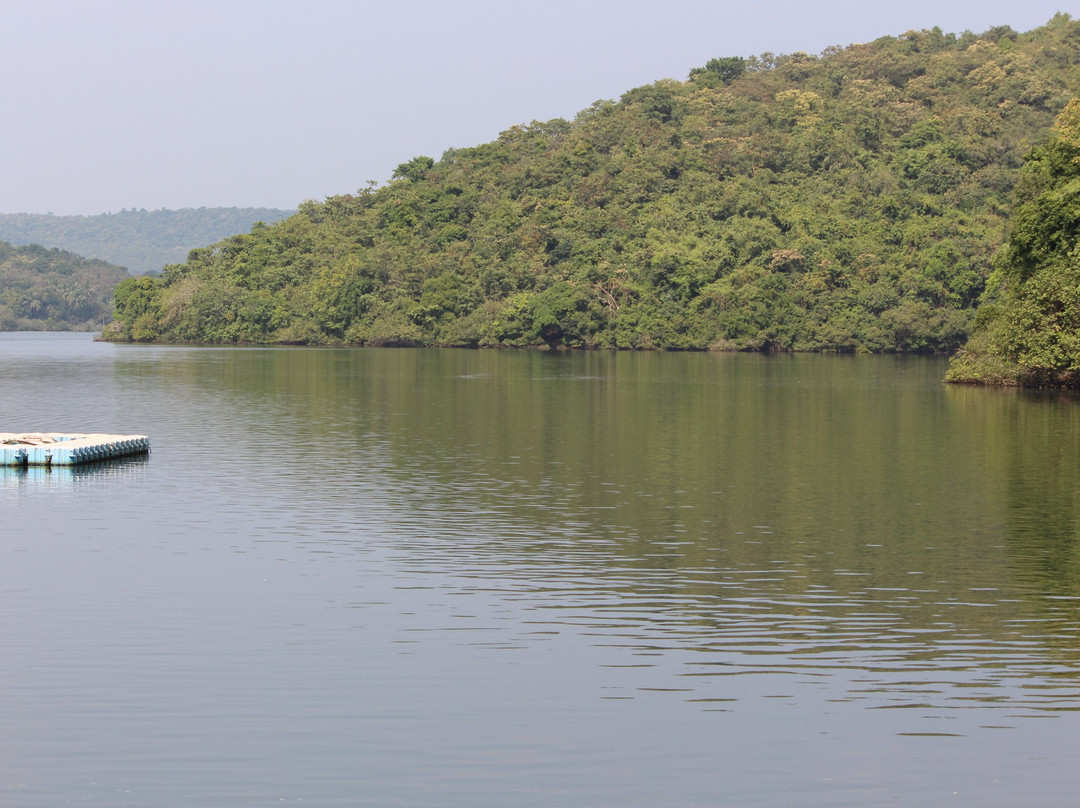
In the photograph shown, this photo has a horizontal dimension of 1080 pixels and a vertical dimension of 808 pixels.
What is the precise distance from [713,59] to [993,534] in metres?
182

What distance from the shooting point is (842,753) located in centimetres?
1258

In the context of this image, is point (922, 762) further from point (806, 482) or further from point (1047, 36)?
point (1047, 36)

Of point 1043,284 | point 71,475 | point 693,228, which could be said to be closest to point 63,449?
point 71,475

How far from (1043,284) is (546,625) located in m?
49.4

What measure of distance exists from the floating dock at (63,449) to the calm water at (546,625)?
2.86 feet

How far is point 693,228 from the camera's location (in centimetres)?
13950

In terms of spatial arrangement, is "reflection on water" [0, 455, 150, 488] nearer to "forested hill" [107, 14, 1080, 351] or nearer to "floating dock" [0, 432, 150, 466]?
"floating dock" [0, 432, 150, 466]

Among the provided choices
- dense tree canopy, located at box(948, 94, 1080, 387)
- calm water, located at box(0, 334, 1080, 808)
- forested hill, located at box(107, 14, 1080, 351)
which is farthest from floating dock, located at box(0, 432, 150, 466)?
forested hill, located at box(107, 14, 1080, 351)

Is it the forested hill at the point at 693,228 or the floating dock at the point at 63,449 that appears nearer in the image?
the floating dock at the point at 63,449

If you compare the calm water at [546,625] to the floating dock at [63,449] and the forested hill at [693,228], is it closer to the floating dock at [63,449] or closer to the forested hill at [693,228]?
the floating dock at [63,449]

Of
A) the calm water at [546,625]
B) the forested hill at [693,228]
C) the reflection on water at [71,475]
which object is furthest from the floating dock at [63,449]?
the forested hill at [693,228]

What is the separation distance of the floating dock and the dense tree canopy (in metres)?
42.3

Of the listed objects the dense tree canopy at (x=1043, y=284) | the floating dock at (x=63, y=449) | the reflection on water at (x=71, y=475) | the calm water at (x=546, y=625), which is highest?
the dense tree canopy at (x=1043, y=284)

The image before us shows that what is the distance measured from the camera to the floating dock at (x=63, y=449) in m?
35.2
